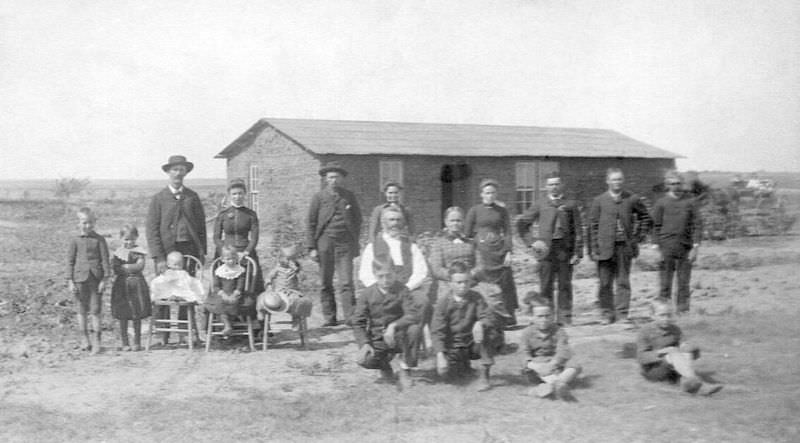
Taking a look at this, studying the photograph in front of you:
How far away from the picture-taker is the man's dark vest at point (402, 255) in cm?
685

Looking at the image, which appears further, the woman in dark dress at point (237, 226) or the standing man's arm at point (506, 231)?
the woman in dark dress at point (237, 226)

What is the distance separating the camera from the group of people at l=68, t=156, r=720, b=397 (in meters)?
6.05

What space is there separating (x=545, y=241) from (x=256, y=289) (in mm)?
A: 3082

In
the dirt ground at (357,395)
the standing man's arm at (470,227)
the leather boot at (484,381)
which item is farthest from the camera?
the standing man's arm at (470,227)

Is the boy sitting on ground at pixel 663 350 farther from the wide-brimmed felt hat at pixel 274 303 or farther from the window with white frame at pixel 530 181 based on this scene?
the window with white frame at pixel 530 181

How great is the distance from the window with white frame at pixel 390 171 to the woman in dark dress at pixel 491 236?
37.0 ft

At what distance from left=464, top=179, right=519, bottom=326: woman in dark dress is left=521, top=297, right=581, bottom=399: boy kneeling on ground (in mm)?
1549

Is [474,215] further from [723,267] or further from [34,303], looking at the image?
[723,267]

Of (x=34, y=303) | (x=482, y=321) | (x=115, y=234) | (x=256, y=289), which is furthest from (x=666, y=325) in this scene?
(x=115, y=234)

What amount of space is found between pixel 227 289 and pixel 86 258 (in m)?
1.41

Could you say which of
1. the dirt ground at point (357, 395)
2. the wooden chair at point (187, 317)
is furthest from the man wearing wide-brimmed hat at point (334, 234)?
the wooden chair at point (187, 317)

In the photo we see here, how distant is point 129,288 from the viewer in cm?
759

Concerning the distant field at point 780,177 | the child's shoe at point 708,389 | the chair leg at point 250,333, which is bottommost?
the child's shoe at point 708,389

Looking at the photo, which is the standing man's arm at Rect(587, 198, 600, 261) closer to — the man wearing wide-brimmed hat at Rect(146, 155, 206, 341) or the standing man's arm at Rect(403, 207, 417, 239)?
the standing man's arm at Rect(403, 207, 417, 239)
